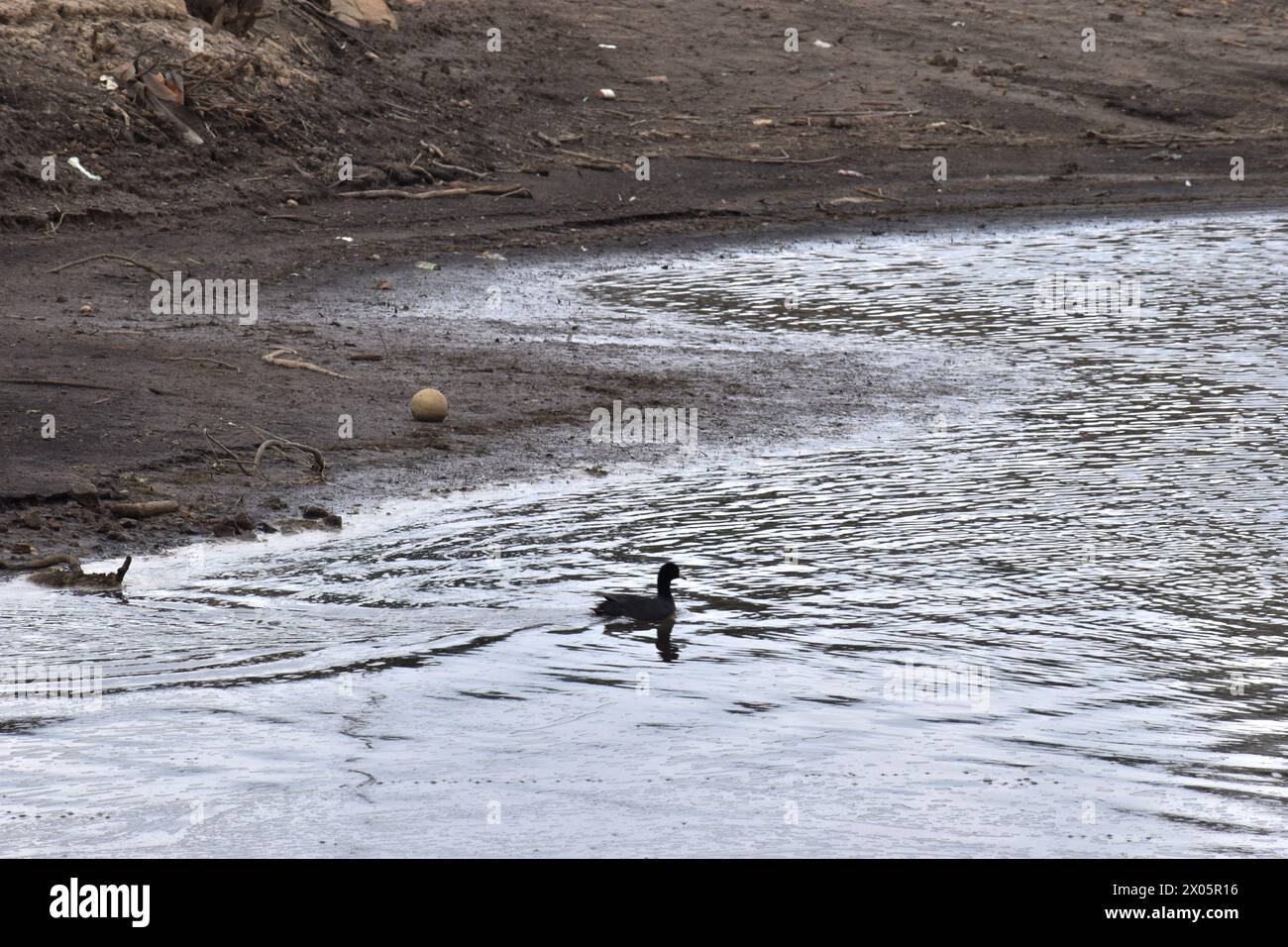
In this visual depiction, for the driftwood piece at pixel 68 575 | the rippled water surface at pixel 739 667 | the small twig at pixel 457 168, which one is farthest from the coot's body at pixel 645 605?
the small twig at pixel 457 168

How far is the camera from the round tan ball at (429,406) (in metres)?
11.3

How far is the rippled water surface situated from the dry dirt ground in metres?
1.19

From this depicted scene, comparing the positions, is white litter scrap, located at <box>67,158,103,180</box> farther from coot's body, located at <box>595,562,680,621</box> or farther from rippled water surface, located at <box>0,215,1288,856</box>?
coot's body, located at <box>595,562,680,621</box>

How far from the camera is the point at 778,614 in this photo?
8109 millimetres

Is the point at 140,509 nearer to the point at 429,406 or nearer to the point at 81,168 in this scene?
the point at 429,406

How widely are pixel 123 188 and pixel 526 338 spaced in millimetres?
5926

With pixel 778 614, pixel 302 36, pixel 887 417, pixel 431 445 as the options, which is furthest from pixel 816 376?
pixel 302 36

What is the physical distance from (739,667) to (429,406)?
4.42 meters

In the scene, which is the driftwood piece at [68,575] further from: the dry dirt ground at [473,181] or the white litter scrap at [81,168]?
the white litter scrap at [81,168]

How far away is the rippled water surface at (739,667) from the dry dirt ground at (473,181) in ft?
3.90

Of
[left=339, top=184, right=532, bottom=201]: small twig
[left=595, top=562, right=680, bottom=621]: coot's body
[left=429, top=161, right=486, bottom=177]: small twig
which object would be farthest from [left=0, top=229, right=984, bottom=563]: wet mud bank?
[left=429, top=161, right=486, bottom=177]: small twig

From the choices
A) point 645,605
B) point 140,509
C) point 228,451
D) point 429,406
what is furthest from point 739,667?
point 429,406

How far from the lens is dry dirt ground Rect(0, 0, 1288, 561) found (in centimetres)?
1084
